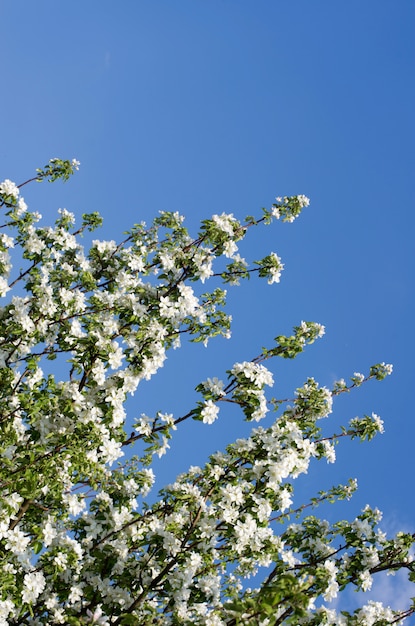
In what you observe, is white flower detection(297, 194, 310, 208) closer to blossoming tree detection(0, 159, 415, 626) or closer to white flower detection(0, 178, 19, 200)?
blossoming tree detection(0, 159, 415, 626)

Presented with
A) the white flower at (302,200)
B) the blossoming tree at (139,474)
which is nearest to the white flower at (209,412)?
the blossoming tree at (139,474)

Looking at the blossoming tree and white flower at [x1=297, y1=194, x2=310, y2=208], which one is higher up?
white flower at [x1=297, y1=194, x2=310, y2=208]

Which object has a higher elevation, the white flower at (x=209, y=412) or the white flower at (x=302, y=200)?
the white flower at (x=302, y=200)

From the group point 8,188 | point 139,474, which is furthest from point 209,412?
point 8,188

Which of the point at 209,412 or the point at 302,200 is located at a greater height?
the point at 302,200

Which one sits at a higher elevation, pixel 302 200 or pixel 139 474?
pixel 302 200

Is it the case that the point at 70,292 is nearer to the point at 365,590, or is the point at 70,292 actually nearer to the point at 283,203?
the point at 283,203

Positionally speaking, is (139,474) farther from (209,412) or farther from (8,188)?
(8,188)

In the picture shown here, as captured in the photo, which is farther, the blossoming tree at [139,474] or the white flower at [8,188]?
the white flower at [8,188]

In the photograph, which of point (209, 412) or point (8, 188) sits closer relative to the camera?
point (209, 412)

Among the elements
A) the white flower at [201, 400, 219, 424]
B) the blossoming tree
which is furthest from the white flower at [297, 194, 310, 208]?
the white flower at [201, 400, 219, 424]

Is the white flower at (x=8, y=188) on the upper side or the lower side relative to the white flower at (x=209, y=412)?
upper

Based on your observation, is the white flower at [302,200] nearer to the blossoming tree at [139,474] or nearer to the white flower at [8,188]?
the blossoming tree at [139,474]

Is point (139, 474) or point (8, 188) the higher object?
point (8, 188)
